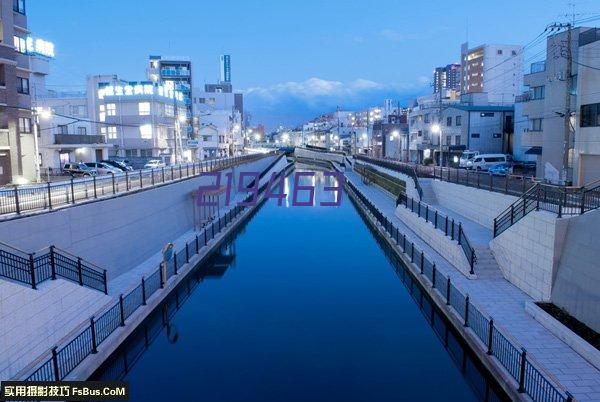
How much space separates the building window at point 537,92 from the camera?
35562 mm

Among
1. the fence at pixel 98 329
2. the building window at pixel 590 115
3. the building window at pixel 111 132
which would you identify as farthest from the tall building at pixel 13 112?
the building window at pixel 590 115

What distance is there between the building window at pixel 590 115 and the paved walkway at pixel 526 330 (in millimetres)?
9180

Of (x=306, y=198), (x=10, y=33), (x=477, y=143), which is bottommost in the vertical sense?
(x=306, y=198)

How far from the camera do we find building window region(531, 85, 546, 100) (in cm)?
3556

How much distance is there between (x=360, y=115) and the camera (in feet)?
560

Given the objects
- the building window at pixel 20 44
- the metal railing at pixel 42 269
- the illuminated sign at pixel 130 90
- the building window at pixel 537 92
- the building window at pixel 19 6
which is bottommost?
the metal railing at pixel 42 269

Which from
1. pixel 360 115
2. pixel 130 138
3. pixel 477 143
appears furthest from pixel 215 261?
pixel 360 115

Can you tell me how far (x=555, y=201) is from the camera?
1631cm

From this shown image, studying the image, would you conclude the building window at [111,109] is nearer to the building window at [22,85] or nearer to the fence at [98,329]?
the building window at [22,85]

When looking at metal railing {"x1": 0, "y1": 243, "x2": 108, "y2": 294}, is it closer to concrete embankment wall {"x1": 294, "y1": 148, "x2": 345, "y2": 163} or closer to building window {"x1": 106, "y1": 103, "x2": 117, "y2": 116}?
building window {"x1": 106, "y1": 103, "x2": 117, "y2": 116}

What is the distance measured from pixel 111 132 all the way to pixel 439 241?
4577cm

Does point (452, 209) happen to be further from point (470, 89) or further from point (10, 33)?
point (470, 89)

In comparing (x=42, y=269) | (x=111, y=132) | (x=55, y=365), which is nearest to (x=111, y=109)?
(x=111, y=132)

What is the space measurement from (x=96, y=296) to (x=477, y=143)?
161ft
